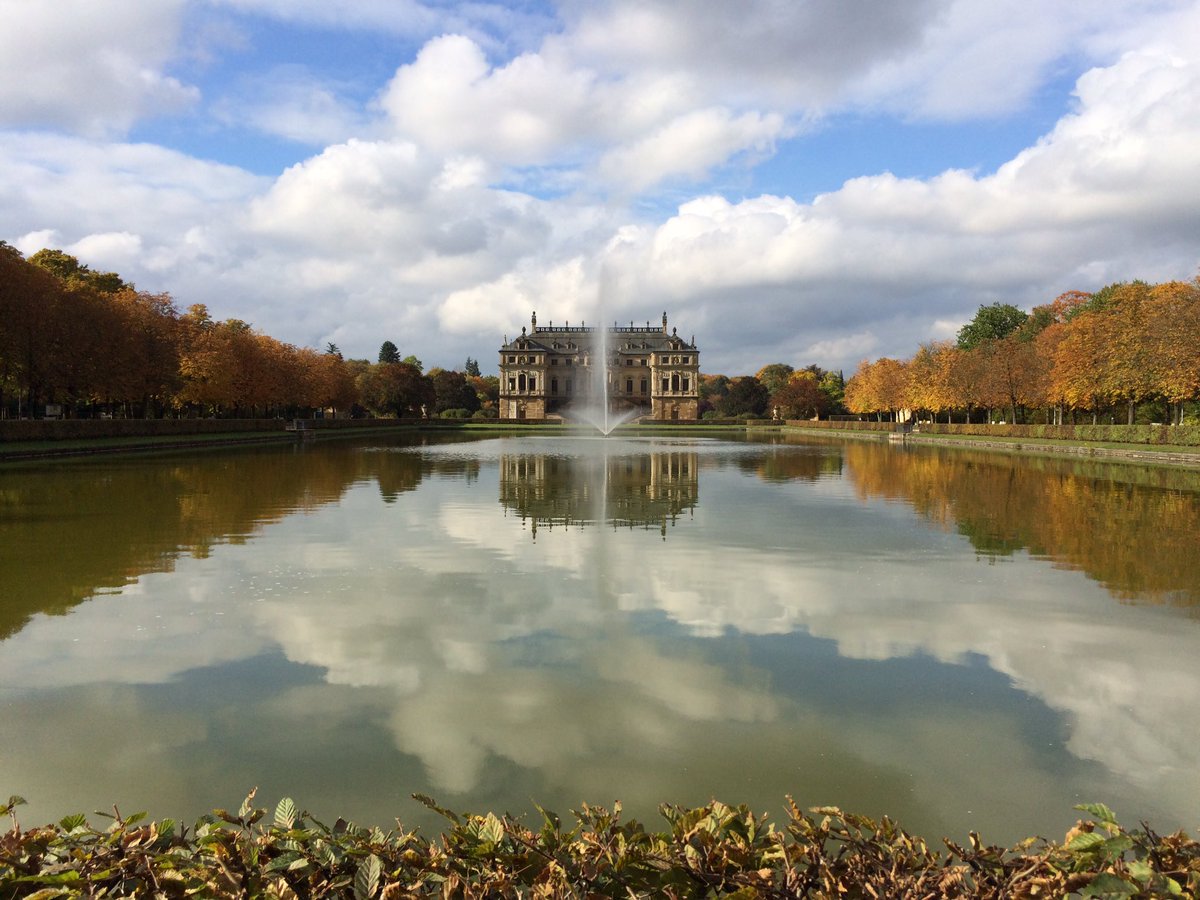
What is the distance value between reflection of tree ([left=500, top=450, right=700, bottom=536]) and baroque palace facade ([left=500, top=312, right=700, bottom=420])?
308 ft

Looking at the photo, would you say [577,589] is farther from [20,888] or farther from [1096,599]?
[20,888]

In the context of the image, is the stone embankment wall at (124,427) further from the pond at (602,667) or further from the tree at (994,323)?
the tree at (994,323)

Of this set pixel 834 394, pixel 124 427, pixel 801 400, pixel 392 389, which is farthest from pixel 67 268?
pixel 834 394

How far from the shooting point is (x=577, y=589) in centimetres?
976

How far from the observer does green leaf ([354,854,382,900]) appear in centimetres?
265

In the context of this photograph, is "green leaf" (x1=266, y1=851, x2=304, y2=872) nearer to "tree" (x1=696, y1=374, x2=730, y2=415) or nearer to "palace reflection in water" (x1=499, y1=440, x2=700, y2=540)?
"palace reflection in water" (x1=499, y1=440, x2=700, y2=540)

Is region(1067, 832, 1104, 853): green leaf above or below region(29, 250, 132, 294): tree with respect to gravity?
below

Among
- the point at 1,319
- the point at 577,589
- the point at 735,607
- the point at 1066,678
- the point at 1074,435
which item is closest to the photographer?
the point at 1066,678

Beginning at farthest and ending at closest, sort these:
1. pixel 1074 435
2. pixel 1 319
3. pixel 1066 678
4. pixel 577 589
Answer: pixel 1074 435
pixel 1 319
pixel 577 589
pixel 1066 678

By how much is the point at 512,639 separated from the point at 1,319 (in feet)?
125

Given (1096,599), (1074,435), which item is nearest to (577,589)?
(1096,599)

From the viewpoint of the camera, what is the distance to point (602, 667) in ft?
22.6

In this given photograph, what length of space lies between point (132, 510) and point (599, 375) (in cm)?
11599

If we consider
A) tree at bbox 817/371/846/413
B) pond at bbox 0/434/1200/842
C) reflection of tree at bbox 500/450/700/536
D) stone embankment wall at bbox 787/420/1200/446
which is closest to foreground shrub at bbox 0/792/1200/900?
pond at bbox 0/434/1200/842
